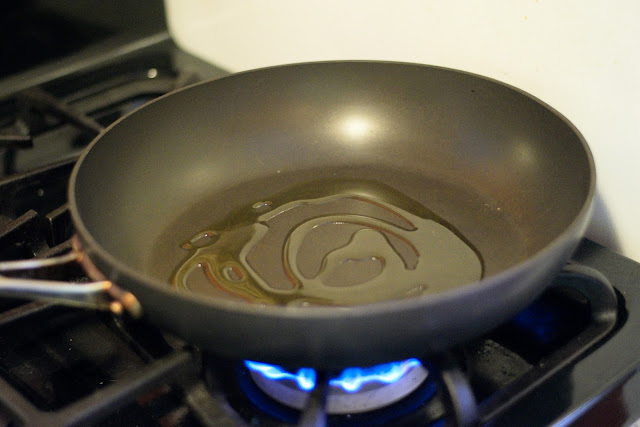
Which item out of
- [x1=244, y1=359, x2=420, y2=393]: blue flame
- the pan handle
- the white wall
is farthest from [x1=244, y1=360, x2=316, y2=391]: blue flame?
the white wall

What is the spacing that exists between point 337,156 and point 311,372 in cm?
28

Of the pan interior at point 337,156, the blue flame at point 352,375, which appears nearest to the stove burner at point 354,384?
the blue flame at point 352,375

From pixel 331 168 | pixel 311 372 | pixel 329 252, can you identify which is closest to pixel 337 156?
pixel 331 168

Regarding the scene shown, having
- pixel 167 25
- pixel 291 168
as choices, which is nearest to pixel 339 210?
pixel 291 168

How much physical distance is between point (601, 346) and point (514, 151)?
7.8 inches

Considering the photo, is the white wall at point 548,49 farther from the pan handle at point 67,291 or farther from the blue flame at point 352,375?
the pan handle at point 67,291

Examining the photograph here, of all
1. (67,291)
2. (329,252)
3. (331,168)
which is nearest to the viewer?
(67,291)

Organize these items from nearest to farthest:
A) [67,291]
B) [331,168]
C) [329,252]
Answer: [67,291] → [329,252] → [331,168]

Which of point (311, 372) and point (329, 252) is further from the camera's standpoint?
point (329, 252)

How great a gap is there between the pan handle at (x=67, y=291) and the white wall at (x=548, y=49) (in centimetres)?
42

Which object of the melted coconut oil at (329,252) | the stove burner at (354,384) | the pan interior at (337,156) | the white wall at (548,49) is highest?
the white wall at (548,49)

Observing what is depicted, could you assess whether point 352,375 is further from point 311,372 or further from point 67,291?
point 67,291

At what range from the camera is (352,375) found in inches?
18.7

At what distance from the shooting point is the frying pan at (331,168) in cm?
41
